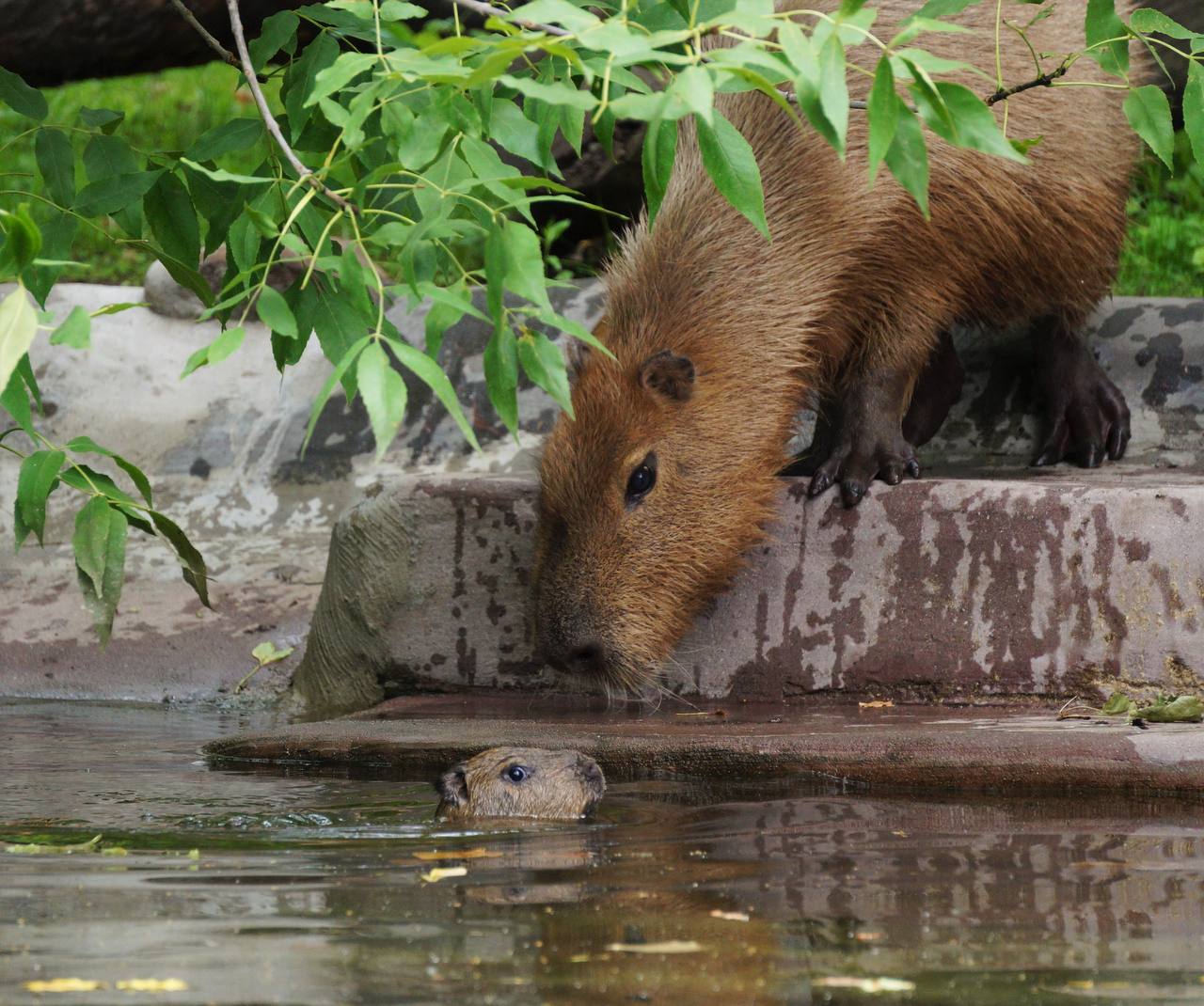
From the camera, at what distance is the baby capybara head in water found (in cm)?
448

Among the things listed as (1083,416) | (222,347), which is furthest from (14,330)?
(1083,416)

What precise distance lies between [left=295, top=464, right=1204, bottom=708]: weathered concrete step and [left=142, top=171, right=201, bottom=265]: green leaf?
1.56 m

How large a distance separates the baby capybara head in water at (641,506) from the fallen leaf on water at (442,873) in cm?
152

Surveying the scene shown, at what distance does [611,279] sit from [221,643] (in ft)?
6.33

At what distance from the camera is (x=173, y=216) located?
369 centimetres

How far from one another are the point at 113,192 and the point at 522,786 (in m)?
1.47

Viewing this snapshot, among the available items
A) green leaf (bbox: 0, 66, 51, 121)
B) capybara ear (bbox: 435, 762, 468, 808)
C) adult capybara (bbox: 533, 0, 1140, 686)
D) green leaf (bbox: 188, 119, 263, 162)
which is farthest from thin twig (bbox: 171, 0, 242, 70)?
capybara ear (bbox: 435, 762, 468, 808)

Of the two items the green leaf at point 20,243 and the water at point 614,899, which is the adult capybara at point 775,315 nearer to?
the water at point 614,899

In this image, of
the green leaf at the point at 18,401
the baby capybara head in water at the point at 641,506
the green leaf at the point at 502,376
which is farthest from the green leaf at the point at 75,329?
the baby capybara head in water at the point at 641,506

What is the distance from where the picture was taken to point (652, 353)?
190 inches

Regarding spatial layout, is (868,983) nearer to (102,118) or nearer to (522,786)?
(522,786)

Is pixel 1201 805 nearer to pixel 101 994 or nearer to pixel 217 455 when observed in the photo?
pixel 101 994

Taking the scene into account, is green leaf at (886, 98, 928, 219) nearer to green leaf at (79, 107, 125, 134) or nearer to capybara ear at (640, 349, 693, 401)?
green leaf at (79, 107, 125, 134)

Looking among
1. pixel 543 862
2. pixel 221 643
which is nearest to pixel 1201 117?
pixel 543 862
